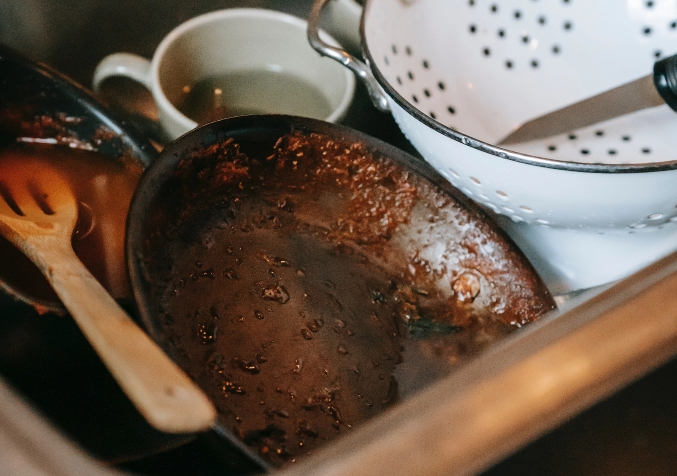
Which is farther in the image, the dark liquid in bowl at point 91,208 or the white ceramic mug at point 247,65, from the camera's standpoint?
the white ceramic mug at point 247,65

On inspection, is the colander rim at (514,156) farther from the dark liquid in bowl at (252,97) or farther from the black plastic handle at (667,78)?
the dark liquid in bowl at (252,97)

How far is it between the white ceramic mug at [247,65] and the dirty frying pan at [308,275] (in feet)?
0.37

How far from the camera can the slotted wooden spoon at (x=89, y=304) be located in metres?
0.18

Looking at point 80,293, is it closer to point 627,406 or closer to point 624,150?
point 627,406

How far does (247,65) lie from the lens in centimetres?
53

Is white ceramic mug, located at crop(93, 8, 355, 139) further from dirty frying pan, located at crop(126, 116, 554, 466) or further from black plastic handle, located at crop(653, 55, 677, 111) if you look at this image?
black plastic handle, located at crop(653, 55, 677, 111)

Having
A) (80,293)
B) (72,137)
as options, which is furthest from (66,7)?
(80,293)

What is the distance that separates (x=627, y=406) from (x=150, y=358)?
0.58 feet

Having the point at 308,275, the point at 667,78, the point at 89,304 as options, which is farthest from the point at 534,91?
the point at 89,304

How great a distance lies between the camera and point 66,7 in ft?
1.51

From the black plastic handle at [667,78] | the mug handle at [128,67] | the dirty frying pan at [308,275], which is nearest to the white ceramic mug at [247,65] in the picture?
the mug handle at [128,67]

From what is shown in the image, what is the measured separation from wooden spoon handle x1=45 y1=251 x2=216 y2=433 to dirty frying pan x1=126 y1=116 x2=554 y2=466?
0.08ft

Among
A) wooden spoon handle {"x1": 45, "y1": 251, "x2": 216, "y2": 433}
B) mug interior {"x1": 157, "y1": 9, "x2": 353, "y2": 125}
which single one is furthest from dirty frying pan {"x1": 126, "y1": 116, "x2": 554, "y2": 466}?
mug interior {"x1": 157, "y1": 9, "x2": 353, "y2": 125}

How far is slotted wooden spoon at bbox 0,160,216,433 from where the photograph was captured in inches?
7.1
